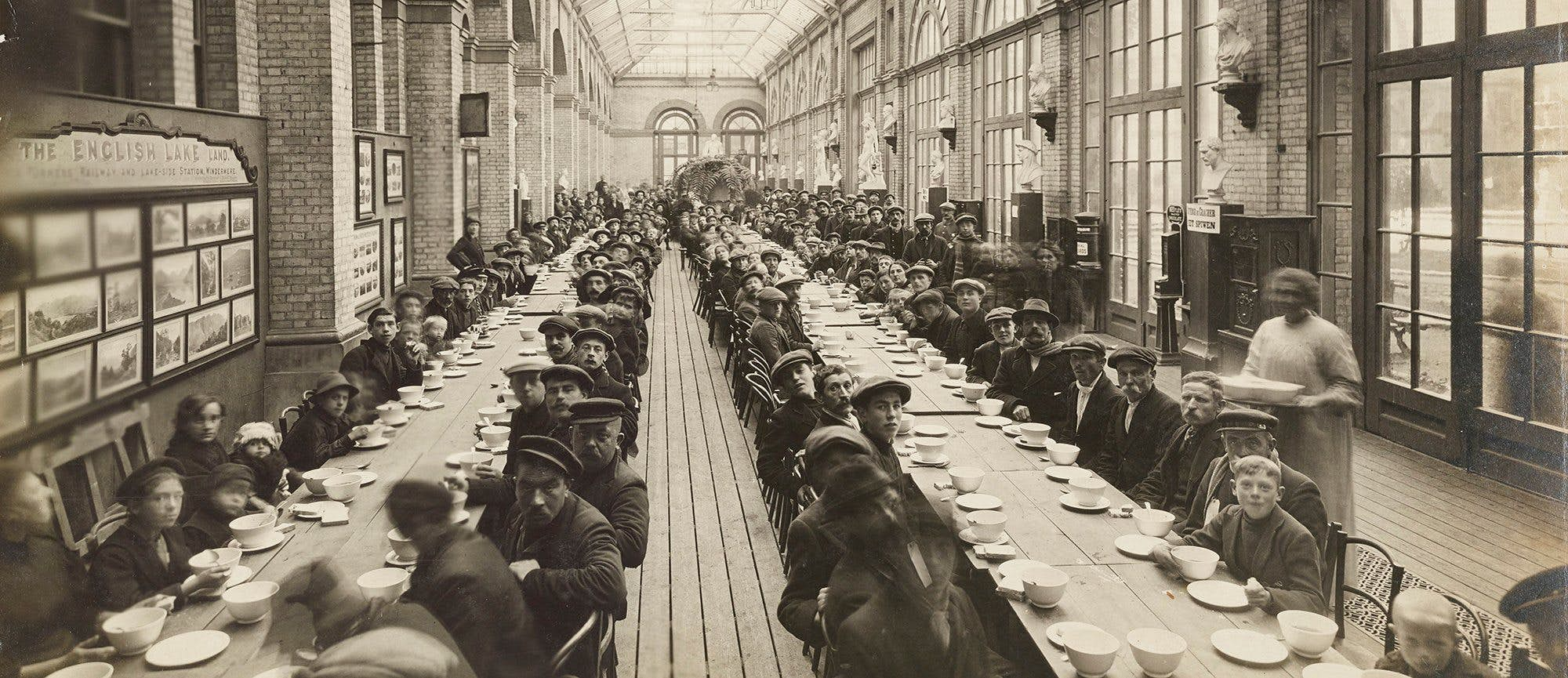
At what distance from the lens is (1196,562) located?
3.76m

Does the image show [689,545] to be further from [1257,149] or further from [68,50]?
[1257,149]

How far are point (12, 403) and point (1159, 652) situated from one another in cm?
268

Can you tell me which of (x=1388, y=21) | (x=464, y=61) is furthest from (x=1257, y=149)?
(x=464, y=61)

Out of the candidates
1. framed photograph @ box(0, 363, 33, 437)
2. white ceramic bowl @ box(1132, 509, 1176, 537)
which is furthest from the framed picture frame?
framed photograph @ box(0, 363, 33, 437)

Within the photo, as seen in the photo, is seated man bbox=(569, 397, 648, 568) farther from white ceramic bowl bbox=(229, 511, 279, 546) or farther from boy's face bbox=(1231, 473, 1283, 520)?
boy's face bbox=(1231, 473, 1283, 520)

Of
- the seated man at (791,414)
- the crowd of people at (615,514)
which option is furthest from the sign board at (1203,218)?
the seated man at (791,414)

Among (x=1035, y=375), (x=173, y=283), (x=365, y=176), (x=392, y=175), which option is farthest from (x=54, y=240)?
(x=392, y=175)

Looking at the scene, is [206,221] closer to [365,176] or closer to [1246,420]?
[365,176]

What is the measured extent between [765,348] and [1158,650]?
580 cm

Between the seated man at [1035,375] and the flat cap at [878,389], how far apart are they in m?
2.17

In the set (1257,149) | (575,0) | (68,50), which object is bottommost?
(68,50)

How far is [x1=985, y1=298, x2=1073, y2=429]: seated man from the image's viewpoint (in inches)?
281

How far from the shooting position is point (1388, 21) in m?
8.37

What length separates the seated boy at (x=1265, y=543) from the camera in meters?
3.74
